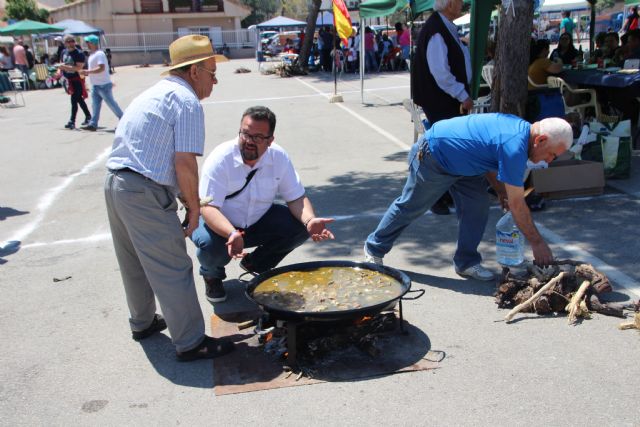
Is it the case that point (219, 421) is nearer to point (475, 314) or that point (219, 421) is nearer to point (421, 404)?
point (421, 404)

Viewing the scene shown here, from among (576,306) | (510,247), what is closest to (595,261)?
(510,247)

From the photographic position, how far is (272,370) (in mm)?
3539

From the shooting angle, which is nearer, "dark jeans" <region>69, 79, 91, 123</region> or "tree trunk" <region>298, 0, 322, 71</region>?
"dark jeans" <region>69, 79, 91, 123</region>

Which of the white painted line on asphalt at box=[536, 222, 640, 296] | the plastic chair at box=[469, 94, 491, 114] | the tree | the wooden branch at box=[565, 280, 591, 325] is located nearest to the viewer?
the wooden branch at box=[565, 280, 591, 325]

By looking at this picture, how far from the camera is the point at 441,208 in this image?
6359 millimetres

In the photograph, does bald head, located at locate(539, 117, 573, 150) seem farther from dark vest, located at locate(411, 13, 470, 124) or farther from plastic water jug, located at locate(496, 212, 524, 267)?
dark vest, located at locate(411, 13, 470, 124)

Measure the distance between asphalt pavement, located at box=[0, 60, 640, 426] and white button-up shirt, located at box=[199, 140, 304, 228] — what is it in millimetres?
707

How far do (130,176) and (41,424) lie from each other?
1.34m

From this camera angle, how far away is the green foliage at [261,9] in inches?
3199

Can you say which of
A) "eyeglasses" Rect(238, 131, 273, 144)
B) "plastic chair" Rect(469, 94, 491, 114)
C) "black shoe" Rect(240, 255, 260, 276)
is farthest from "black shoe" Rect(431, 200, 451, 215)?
"eyeglasses" Rect(238, 131, 273, 144)

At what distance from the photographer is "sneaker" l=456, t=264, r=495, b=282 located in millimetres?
4648

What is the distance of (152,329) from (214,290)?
60 cm

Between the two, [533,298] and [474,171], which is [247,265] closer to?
[474,171]

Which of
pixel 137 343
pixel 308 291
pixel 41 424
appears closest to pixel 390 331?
pixel 308 291
